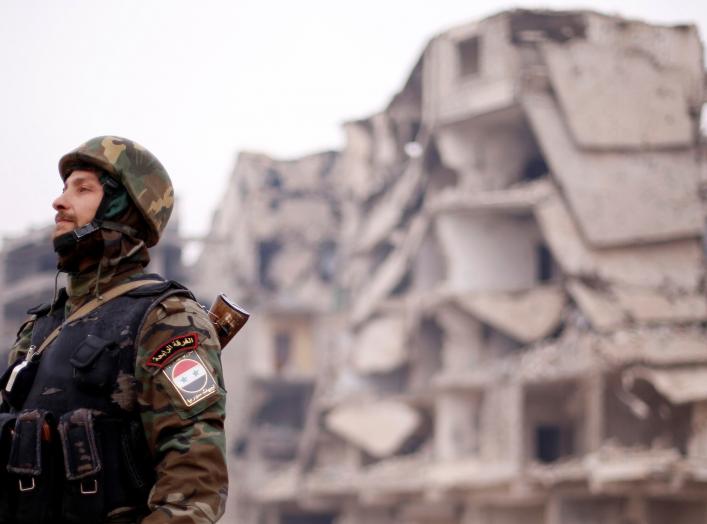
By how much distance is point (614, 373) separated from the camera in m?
29.1

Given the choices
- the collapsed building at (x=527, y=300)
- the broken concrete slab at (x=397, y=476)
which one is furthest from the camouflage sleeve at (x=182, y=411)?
the broken concrete slab at (x=397, y=476)

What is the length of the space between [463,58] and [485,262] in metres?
6.10

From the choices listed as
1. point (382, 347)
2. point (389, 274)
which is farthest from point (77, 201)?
point (389, 274)

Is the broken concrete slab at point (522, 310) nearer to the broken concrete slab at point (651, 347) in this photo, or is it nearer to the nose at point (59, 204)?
the broken concrete slab at point (651, 347)

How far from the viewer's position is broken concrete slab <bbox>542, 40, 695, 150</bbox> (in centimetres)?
3350

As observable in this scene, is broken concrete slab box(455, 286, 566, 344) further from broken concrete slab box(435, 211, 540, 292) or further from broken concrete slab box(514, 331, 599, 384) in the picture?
broken concrete slab box(435, 211, 540, 292)

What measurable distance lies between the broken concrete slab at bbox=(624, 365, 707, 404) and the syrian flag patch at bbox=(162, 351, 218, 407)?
83.6ft

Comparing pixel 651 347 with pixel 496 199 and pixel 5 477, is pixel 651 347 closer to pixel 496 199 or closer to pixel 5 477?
pixel 496 199

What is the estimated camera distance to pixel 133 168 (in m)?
3.93

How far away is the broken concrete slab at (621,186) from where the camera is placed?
1300 inches

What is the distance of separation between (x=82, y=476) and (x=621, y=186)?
31.0 m

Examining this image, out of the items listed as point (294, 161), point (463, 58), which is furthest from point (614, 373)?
point (294, 161)

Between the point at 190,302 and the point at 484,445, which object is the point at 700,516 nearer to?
the point at 484,445

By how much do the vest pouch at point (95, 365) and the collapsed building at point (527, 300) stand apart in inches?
940
